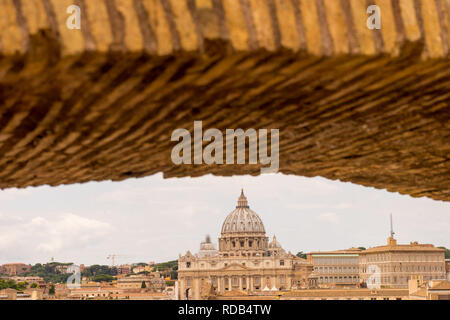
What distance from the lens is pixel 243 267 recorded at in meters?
66.8

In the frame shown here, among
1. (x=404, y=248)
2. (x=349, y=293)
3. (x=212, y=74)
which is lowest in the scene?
(x=349, y=293)

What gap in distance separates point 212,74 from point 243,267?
66.4 m

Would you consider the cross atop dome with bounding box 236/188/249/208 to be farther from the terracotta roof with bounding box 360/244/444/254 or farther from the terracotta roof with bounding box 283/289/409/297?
the terracotta roof with bounding box 283/289/409/297

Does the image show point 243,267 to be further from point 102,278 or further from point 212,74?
point 212,74

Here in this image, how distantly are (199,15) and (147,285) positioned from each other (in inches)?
2666

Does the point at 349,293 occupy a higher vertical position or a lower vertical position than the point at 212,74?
lower

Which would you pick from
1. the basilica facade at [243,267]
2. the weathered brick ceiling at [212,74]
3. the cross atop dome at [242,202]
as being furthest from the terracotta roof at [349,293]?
the weathered brick ceiling at [212,74]

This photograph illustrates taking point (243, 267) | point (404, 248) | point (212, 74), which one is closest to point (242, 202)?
point (243, 267)

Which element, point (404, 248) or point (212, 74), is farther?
point (404, 248)

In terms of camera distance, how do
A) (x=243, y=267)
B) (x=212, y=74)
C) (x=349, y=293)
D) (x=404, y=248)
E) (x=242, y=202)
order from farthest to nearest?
(x=242, y=202) → (x=243, y=267) → (x=404, y=248) → (x=349, y=293) → (x=212, y=74)

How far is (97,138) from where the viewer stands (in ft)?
5.51

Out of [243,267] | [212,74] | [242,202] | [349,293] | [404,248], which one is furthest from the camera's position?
[242,202]
